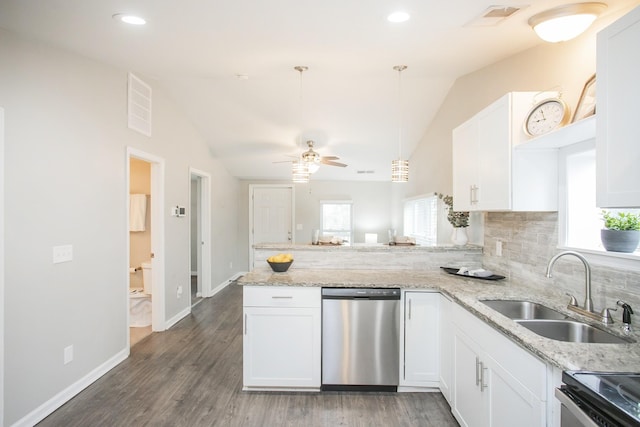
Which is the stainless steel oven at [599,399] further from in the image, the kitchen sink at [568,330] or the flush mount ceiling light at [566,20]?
the flush mount ceiling light at [566,20]

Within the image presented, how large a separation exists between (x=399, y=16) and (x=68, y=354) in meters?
3.33

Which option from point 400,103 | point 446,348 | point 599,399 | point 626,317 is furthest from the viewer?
point 400,103

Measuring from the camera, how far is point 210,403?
2453 millimetres

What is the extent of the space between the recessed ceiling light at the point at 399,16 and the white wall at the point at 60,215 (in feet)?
7.76

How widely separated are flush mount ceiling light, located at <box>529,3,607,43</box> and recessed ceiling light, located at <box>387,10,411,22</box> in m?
0.76

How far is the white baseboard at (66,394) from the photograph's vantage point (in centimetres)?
216

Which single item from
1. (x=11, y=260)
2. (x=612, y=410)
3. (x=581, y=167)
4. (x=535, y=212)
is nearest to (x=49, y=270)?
(x=11, y=260)

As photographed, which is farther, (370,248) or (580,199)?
(370,248)

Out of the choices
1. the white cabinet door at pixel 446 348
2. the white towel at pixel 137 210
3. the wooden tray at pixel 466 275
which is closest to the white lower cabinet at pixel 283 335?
the white cabinet door at pixel 446 348

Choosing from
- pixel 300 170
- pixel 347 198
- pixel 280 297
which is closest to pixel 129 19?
pixel 300 170

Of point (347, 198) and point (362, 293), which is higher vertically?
point (347, 198)

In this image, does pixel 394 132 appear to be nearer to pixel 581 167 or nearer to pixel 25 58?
pixel 581 167

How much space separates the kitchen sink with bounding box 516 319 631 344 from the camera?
1603mm

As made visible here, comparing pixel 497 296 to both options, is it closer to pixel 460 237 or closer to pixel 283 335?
pixel 460 237
